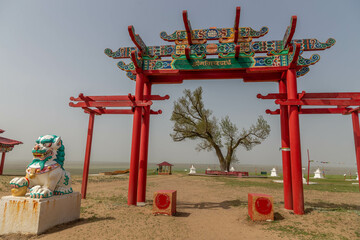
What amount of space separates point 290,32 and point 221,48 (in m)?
2.14

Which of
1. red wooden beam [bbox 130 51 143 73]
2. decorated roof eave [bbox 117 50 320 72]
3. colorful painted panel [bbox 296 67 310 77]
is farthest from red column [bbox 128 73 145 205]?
colorful painted panel [bbox 296 67 310 77]

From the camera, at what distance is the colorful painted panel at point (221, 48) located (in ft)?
21.8

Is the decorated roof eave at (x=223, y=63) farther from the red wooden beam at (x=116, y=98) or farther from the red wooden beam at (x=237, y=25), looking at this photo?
the red wooden beam at (x=116, y=98)

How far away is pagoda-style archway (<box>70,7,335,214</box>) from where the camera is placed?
6543 millimetres

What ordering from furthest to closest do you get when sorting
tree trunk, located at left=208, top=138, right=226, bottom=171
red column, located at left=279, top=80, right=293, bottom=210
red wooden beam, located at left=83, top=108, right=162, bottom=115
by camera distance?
tree trunk, located at left=208, top=138, right=226, bottom=171 → red wooden beam, located at left=83, top=108, right=162, bottom=115 → red column, located at left=279, top=80, right=293, bottom=210

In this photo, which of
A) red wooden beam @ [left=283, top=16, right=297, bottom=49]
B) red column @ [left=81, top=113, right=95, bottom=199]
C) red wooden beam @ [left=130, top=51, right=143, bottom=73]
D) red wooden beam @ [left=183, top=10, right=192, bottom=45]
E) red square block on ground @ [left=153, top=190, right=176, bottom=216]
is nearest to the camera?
red square block on ground @ [left=153, top=190, right=176, bottom=216]

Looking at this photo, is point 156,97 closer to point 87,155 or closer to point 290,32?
point 87,155

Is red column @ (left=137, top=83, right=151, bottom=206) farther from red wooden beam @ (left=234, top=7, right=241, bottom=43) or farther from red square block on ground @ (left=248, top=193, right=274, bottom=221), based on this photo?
red wooden beam @ (left=234, top=7, right=241, bottom=43)

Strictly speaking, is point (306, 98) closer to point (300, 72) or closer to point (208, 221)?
point (300, 72)

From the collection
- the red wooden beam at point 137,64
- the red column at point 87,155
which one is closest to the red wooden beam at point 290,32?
the red wooden beam at point 137,64

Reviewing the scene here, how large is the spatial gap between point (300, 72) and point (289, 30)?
79.5 inches

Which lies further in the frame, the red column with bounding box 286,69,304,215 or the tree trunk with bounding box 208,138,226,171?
the tree trunk with bounding box 208,138,226,171

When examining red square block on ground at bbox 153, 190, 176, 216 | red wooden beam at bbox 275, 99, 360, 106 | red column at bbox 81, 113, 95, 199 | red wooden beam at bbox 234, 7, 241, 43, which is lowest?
red square block on ground at bbox 153, 190, 176, 216

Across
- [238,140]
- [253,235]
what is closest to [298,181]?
[253,235]
